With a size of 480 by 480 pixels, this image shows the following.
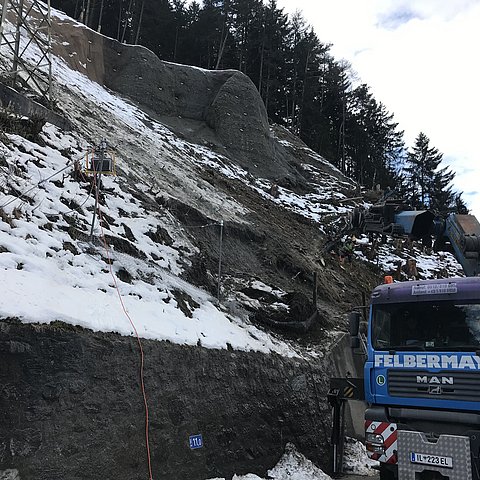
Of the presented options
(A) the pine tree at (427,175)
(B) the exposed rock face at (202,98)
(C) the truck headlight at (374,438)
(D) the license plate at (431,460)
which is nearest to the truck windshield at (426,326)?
(C) the truck headlight at (374,438)

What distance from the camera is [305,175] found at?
32.8 m

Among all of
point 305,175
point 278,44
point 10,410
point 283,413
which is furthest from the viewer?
point 278,44

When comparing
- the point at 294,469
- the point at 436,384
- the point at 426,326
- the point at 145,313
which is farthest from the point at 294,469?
the point at 145,313

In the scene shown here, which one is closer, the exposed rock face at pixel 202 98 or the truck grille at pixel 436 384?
the truck grille at pixel 436 384

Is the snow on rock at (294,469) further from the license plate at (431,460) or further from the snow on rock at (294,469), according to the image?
the license plate at (431,460)

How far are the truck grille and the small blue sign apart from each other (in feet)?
10.5

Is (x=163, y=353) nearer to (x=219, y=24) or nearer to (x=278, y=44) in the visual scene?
(x=219, y=24)

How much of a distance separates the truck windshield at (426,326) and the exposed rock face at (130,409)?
2.79m

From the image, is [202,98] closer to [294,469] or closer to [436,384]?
[294,469]

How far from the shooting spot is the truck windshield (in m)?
7.12

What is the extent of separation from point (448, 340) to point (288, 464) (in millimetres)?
4113

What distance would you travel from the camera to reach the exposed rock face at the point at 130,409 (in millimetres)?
5477

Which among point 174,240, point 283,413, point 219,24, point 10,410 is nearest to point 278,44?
point 219,24

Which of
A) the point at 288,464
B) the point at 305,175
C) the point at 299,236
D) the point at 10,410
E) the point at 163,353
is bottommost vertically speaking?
the point at 288,464
